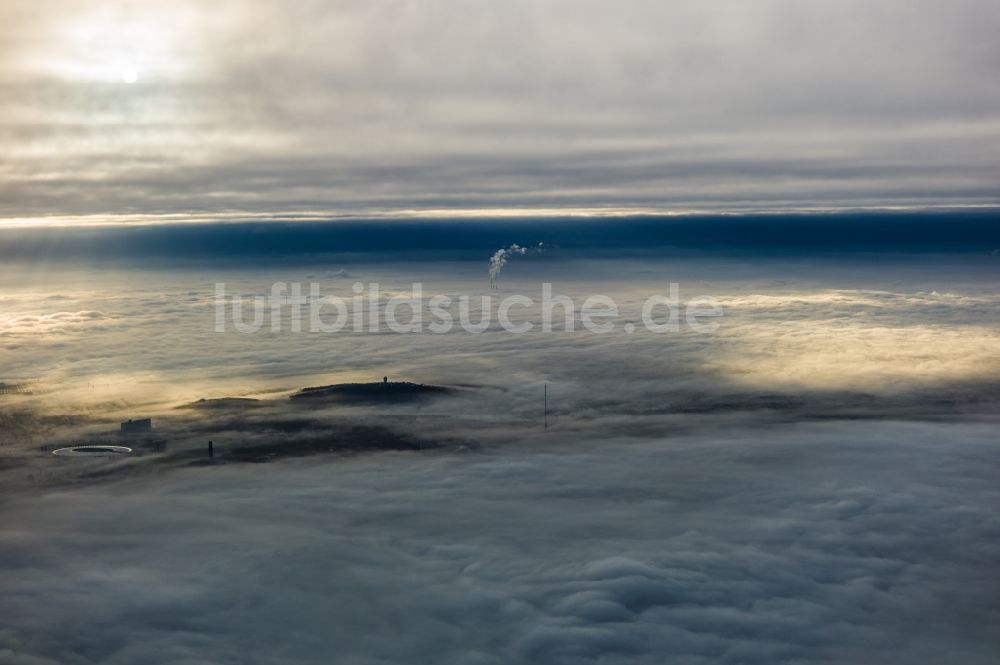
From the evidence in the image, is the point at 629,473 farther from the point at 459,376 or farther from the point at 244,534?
the point at 459,376

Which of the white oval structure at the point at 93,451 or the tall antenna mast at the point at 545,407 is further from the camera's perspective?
the tall antenna mast at the point at 545,407

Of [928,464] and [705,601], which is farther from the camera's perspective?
[928,464]

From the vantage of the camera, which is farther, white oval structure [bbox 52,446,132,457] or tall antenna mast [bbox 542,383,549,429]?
tall antenna mast [bbox 542,383,549,429]

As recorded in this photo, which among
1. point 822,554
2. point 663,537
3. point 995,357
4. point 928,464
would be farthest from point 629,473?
point 995,357

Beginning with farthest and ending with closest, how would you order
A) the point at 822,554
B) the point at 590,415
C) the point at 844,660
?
the point at 590,415, the point at 822,554, the point at 844,660

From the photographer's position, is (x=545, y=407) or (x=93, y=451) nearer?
(x=93, y=451)

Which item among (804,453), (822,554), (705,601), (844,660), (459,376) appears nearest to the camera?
(844,660)
